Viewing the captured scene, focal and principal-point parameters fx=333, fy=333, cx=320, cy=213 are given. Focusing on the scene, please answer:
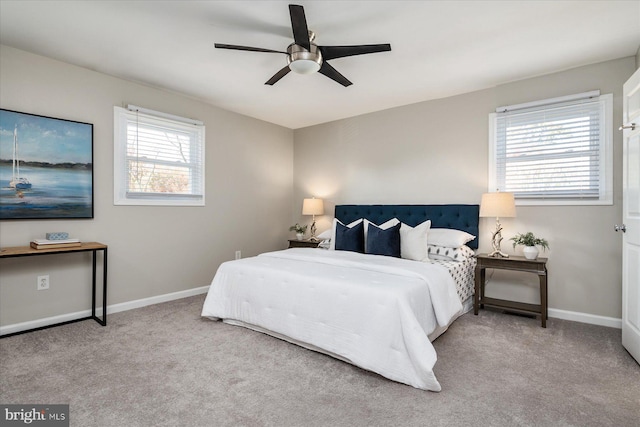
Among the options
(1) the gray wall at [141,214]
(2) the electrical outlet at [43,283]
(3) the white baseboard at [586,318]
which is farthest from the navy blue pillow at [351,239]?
(2) the electrical outlet at [43,283]

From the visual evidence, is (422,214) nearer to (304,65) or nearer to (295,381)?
(304,65)

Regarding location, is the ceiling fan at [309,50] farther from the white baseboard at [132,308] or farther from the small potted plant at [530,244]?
the white baseboard at [132,308]

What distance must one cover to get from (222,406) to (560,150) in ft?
12.2

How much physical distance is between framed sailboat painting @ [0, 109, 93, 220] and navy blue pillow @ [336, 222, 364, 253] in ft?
8.56

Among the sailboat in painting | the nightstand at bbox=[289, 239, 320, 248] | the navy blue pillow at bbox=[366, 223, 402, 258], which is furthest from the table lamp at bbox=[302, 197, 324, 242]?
the sailboat in painting

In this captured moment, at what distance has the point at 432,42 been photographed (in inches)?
108

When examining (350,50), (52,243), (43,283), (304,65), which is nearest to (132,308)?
(43,283)

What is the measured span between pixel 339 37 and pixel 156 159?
2489 mm

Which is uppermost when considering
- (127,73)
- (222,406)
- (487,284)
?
(127,73)

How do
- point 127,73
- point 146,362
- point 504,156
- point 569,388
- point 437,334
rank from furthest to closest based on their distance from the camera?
point 504,156
point 127,73
point 437,334
point 146,362
point 569,388

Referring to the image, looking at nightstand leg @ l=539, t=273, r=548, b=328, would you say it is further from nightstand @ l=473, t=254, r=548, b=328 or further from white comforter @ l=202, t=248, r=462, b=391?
white comforter @ l=202, t=248, r=462, b=391

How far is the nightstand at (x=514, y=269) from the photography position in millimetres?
3080

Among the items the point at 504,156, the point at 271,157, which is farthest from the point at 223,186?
the point at 504,156

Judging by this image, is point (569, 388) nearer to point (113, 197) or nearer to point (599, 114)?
point (599, 114)
